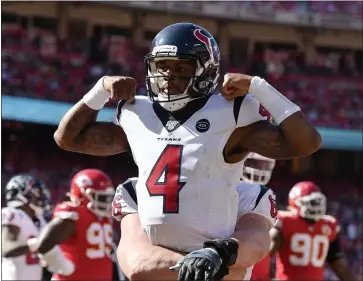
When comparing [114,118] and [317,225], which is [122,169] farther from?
[114,118]

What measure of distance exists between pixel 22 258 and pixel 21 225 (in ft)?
1.72

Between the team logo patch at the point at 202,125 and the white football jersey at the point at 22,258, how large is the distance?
3.71 meters

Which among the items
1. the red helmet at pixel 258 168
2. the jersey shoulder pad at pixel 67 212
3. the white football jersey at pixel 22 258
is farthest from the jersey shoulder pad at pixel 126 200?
the white football jersey at pixel 22 258

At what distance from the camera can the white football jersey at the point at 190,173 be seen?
3.40 m

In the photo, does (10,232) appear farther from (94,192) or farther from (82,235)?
(94,192)

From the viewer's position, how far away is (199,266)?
2.97 m

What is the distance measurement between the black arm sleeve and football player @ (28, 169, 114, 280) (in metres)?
1.95

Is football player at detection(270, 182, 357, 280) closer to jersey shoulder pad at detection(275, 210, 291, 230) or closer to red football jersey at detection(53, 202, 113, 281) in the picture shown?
jersey shoulder pad at detection(275, 210, 291, 230)

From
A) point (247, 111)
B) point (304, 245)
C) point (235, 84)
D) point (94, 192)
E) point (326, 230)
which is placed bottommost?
point (304, 245)

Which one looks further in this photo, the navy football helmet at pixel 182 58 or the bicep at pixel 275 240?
the bicep at pixel 275 240

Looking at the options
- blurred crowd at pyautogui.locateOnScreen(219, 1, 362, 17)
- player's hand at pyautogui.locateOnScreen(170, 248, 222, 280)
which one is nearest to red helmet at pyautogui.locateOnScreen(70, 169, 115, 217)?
player's hand at pyautogui.locateOnScreen(170, 248, 222, 280)

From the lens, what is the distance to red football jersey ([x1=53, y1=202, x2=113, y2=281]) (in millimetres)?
6805

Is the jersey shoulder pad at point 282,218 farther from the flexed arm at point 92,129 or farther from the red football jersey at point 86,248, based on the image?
the flexed arm at point 92,129

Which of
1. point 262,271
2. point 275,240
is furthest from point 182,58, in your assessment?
point 275,240
